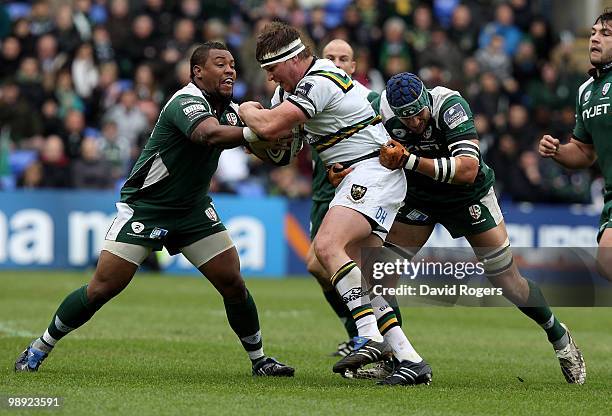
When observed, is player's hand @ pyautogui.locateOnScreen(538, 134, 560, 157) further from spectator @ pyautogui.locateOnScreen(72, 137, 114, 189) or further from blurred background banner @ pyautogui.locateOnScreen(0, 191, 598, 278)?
spectator @ pyautogui.locateOnScreen(72, 137, 114, 189)

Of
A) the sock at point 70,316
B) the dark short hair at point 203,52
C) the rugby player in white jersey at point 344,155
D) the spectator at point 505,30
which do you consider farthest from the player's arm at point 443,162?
the spectator at point 505,30

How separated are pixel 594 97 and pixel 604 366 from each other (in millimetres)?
2565

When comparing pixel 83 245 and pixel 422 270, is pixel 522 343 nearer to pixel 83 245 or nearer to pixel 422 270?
pixel 422 270

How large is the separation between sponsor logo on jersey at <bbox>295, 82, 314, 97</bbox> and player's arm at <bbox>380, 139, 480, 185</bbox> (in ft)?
2.38

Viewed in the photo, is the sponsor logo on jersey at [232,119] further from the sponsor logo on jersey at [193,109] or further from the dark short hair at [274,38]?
→ the dark short hair at [274,38]

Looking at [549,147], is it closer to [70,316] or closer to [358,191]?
[358,191]

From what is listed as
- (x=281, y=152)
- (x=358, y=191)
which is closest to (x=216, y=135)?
(x=281, y=152)

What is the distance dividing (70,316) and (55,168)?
12.6m

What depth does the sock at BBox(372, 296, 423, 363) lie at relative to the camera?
9.09 meters

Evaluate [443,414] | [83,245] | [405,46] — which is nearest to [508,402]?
[443,414]

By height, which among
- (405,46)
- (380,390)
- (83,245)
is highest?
(405,46)

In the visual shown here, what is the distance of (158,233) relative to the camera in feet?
31.2

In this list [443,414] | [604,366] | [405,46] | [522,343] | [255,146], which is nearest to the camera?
[443,414]

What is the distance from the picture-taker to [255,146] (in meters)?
9.05
